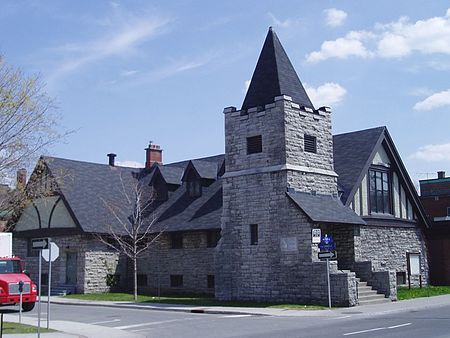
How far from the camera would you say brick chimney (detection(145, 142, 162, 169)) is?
44500 mm

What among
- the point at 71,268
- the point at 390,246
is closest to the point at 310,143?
the point at 390,246

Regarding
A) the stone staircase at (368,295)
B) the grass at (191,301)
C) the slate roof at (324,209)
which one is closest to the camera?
the grass at (191,301)

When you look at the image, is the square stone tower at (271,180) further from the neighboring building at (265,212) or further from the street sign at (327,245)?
the street sign at (327,245)

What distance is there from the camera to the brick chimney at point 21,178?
21312 mm

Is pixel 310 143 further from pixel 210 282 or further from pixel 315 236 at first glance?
pixel 210 282

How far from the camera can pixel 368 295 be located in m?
26.2

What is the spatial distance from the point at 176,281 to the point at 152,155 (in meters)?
13.0

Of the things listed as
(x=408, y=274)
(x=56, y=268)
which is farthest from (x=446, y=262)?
(x=56, y=268)

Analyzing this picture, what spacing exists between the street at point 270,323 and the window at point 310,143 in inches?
313

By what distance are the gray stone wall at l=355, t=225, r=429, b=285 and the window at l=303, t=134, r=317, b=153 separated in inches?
182

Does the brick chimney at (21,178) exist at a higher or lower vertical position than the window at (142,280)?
higher

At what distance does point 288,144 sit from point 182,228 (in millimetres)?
9000

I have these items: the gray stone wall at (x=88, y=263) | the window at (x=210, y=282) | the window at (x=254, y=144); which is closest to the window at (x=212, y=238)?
the window at (x=210, y=282)

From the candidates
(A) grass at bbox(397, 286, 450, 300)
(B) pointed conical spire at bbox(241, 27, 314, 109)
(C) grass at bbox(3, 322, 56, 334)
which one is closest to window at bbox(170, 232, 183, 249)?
(B) pointed conical spire at bbox(241, 27, 314, 109)
